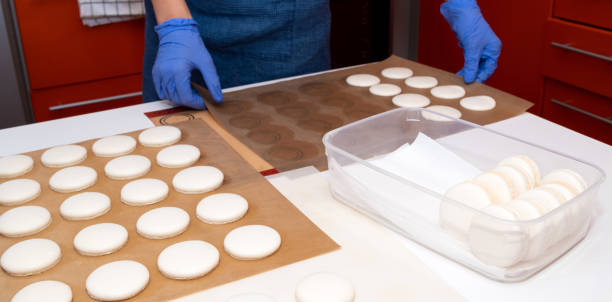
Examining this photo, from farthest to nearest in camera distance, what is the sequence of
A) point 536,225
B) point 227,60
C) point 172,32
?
point 227,60
point 172,32
point 536,225

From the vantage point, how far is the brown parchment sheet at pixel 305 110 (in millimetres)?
1096

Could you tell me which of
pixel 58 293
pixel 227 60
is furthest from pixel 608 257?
pixel 227 60

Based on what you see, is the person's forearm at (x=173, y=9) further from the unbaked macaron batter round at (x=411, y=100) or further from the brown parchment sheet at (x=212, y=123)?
the unbaked macaron batter round at (x=411, y=100)

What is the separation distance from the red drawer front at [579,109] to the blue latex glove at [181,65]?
1547 mm

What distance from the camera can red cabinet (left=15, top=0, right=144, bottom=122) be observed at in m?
2.25

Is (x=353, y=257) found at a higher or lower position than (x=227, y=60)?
lower

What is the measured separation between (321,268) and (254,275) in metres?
0.09

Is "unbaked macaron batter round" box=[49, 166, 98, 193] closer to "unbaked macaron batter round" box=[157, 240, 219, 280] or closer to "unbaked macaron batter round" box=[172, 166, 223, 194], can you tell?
"unbaked macaron batter round" box=[172, 166, 223, 194]

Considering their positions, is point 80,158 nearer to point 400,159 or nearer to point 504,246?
point 400,159

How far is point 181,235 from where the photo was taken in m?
0.79

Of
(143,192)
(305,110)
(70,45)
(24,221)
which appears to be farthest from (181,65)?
(70,45)

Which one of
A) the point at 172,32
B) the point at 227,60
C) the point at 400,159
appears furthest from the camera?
the point at 227,60

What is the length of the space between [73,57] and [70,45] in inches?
2.2

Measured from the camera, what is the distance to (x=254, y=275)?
694 millimetres
